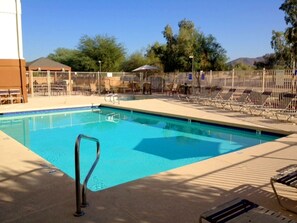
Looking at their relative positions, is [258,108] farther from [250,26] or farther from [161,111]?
[250,26]

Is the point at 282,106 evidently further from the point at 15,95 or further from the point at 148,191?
the point at 15,95

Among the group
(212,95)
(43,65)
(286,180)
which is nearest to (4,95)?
(43,65)

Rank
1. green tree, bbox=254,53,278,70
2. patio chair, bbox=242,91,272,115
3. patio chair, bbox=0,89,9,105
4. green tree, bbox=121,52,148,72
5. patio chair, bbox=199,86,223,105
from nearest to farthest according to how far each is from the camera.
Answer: patio chair, bbox=242,91,272,115 → patio chair, bbox=199,86,223,105 → patio chair, bbox=0,89,9,105 → green tree, bbox=121,52,148,72 → green tree, bbox=254,53,278,70

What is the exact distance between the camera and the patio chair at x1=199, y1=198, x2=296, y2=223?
2.28 m

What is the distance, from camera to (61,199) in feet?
11.9

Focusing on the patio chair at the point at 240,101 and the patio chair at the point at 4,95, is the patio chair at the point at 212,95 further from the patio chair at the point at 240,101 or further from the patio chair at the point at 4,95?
the patio chair at the point at 4,95

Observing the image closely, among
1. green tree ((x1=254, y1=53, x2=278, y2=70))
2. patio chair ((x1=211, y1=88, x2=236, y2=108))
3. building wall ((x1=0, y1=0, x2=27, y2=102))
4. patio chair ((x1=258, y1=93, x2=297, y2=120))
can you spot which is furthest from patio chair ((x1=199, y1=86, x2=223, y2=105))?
green tree ((x1=254, y1=53, x2=278, y2=70))

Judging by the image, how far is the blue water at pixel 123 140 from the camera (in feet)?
21.0

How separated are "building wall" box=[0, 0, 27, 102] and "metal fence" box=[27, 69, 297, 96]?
2.79m

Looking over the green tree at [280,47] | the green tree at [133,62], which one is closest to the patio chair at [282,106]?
the green tree at [133,62]

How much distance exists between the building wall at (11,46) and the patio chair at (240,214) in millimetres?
14560

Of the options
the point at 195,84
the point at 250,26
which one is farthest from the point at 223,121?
the point at 250,26

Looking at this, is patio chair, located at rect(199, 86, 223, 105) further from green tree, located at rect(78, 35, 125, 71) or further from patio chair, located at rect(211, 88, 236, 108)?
green tree, located at rect(78, 35, 125, 71)

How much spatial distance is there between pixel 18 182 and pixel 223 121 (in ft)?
22.2
